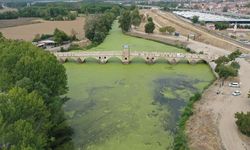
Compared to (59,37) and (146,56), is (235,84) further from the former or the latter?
(59,37)

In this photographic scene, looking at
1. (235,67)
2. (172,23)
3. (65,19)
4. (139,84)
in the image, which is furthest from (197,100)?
(65,19)

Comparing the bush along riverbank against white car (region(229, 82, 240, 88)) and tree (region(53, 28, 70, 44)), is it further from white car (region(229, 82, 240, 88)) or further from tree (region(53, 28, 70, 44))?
tree (region(53, 28, 70, 44))

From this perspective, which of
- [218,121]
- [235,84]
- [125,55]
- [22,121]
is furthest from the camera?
[125,55]

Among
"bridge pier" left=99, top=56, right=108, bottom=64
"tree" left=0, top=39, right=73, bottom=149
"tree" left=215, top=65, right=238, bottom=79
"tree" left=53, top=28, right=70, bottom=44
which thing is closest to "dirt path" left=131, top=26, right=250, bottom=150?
"tree" left=215, top=65, right=238, bottom=79

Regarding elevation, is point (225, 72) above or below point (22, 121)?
below

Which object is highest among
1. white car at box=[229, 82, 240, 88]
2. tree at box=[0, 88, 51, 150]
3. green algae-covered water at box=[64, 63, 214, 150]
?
tree at box=[0, 88, 51, 150]

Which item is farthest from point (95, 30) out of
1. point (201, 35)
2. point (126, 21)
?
point (201, 35)

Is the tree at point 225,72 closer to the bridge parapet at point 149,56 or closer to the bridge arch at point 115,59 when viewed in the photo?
the bridge parapet at point 149,56
